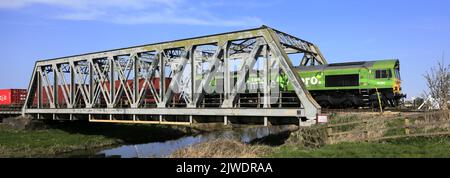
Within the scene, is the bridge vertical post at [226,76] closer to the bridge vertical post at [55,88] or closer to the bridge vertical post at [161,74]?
the bridge vertical post at [161,74]

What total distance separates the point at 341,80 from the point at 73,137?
27.2 meters

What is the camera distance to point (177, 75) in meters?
31.5

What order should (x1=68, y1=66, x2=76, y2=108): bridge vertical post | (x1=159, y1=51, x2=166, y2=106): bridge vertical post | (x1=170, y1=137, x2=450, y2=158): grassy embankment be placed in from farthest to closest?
(x1=68, y1=66, x2=76, y2=108): bridge vertical post < (x1=159, y1=51, x2=166, y2=106): bridge vertical post < (x1=170, y1=137, x2=450, y2=158): grassy embankment

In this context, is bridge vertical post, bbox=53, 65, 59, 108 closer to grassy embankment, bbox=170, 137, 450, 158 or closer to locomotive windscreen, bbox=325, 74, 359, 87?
locomotive windscreen, bbox=325, 74, 359, 87

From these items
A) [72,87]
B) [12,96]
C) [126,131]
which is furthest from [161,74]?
[12,96]

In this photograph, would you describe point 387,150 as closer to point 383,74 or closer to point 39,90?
point 383,74

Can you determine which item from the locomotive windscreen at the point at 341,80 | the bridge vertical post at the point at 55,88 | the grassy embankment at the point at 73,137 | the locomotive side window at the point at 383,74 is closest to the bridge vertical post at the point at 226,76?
the locomotive windscreen at the point at 341,80

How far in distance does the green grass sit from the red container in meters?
52.6

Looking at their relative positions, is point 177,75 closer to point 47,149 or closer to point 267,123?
point 267,123

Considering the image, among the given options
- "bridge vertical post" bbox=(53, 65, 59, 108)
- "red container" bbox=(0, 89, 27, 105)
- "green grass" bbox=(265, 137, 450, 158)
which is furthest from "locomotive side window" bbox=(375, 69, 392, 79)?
"red container" bbox=(0, 89, 27, 105)

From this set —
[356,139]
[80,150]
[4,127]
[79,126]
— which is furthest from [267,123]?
[4,127]

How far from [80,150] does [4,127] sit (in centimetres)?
1340

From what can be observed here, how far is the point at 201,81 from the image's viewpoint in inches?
1233

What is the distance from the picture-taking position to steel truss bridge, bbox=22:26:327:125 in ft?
86.5
